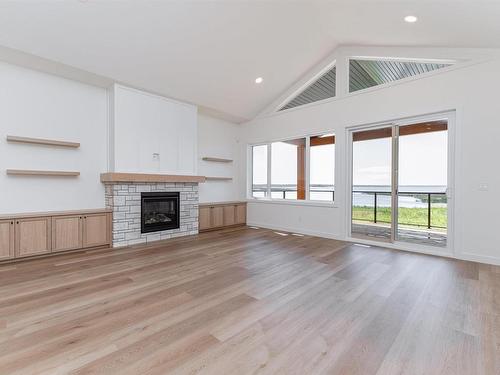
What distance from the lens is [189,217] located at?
5895 millimetres

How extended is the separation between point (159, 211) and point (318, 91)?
446 cm

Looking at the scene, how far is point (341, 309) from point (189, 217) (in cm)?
418

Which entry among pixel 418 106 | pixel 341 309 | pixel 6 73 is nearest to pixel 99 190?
pixel 6 73

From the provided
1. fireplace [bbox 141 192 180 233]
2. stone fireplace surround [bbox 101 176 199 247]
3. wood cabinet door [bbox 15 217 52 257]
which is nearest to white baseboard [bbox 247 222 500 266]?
fireplace [bbox 141 192 180 233]

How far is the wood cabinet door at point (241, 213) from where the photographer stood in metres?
6.95

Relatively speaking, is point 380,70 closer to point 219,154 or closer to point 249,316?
point 219,154

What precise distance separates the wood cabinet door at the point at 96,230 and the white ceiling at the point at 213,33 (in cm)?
248

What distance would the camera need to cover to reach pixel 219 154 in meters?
7.07

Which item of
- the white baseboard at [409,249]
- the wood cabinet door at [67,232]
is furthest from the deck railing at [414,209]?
the wood cabinet door at [67,232]

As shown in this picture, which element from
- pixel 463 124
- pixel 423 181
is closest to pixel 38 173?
pixel 423 181

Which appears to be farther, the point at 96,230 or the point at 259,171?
the point at 259,171

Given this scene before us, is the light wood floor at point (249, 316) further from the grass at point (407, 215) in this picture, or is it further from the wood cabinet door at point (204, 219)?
the wood cabinet door at point (204, 219)

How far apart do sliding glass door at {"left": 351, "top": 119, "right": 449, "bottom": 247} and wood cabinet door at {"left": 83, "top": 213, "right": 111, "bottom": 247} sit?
475 cm

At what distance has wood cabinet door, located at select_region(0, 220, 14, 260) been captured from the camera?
362 cm
